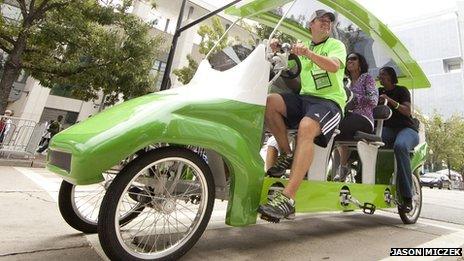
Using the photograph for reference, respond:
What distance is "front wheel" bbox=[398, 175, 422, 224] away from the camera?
4.57 meters

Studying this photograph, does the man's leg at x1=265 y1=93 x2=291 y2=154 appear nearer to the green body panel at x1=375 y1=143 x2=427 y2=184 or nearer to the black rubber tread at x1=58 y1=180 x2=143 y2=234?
the black rubber tread at x1=58 y1=180 x2=143 y2=234

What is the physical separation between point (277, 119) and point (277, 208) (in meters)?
0.95

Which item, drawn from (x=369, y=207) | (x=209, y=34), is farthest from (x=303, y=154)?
(x=209, y=34)

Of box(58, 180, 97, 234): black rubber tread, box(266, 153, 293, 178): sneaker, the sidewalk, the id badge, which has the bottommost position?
the sidewalk

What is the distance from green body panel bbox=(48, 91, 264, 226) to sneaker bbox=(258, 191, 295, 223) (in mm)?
93

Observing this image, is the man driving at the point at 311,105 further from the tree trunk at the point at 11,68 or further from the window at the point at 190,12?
the window at the point at 190,12

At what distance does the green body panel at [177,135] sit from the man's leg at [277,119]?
0.44 meters

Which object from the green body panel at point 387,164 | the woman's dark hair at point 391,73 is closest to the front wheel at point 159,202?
the green body panel at point 387,164

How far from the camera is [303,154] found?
285 cm

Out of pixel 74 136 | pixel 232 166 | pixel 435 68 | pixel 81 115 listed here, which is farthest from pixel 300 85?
pixel 435 68

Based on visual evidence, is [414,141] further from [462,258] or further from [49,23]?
[49,23]

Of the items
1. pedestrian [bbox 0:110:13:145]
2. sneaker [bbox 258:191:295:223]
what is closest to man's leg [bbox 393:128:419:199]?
sneaker [bbox 258:191:295:223]

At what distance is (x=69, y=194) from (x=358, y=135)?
10.1ft

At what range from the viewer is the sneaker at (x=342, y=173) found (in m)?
4.37
